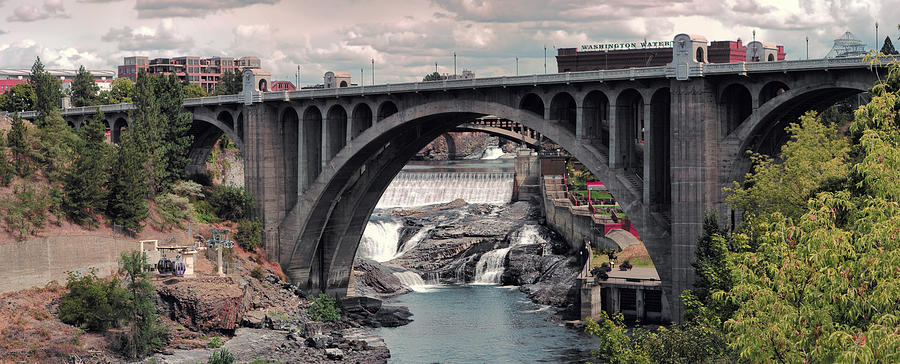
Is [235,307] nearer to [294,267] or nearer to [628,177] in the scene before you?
[294,267]

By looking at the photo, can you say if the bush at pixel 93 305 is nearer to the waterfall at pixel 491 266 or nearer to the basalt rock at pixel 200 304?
the basalt rock at pixel 200 304

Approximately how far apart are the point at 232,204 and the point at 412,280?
18541 mm

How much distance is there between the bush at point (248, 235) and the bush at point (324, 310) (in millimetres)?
5446

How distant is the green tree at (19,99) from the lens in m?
120

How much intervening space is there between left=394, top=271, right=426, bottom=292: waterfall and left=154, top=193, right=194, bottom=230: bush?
19.5 metres

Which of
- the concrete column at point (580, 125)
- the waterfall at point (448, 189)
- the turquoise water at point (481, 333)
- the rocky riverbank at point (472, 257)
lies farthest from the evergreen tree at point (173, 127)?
the waterfall at point (448, 189)

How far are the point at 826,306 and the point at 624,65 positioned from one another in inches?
3263

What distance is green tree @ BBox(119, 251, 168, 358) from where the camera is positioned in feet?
162

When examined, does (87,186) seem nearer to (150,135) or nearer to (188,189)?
(150,135)

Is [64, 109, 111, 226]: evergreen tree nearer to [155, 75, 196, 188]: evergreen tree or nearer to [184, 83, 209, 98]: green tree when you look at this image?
[155, 75, 196, 188]: evergreen tree

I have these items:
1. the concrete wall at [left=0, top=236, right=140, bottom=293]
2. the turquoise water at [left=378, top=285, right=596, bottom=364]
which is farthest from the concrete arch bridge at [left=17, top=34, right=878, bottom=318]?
the concrete wall at [left=0, top=236, right=140, bottom=293]

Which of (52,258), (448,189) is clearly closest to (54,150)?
(52,258)

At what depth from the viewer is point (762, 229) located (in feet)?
122

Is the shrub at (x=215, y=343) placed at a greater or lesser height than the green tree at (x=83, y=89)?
lesser
